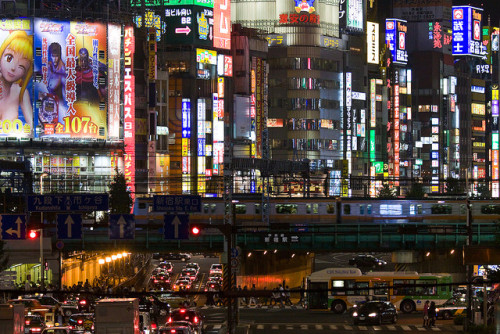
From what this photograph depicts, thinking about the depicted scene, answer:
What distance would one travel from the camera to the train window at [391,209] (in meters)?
84.1

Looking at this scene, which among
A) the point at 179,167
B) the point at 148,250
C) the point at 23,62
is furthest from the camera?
the point at 179,167

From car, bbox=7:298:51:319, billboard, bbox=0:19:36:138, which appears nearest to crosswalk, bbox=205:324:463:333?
car, bbox=7:298:51:319

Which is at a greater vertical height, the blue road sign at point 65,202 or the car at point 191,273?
the blue road sign at point 65,202

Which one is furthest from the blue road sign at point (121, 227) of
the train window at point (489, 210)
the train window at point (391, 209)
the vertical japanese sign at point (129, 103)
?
the vertical japanese sign at point (129, 103)

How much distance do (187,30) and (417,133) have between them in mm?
81698

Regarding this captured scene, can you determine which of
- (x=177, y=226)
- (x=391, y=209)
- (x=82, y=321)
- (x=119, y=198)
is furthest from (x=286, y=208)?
(x=82, y=321)

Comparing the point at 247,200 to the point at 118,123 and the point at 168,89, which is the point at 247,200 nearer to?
the point at 118,123

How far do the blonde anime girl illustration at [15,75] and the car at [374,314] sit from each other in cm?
4817

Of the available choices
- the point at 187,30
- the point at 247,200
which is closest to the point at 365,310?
the point at 247,200

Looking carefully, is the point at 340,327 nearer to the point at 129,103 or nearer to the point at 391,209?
the point at 391,209

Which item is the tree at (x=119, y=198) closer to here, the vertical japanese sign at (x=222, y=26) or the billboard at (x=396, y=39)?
the vertical japanese sign at (x=222, y=26)

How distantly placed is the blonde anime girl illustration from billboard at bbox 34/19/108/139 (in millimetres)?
721

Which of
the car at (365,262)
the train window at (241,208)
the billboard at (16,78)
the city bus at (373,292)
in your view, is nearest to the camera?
the city bus at (373,292)

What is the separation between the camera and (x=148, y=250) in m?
68.3
